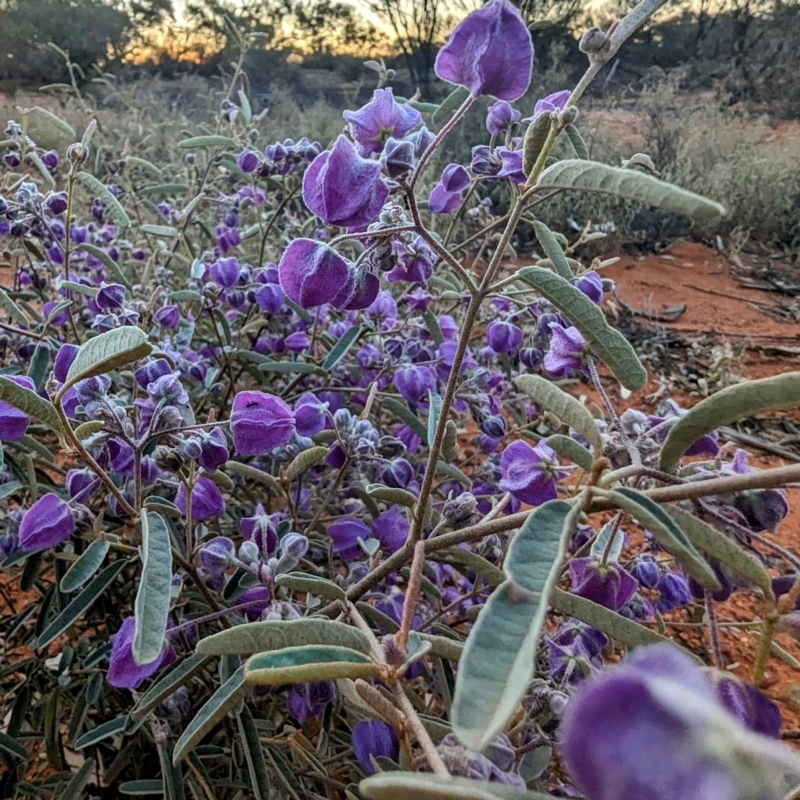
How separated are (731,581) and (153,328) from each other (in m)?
0.98

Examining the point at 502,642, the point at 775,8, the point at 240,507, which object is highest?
the point at 775,8

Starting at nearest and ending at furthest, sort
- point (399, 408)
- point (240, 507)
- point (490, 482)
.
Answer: point (490, 482), point (399, 408), point (240, 507)

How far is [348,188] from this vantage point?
0.56 metres

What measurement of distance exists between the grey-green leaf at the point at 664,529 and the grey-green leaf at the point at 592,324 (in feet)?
0.41

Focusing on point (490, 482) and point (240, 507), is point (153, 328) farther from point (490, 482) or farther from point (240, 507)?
point (490, 482)

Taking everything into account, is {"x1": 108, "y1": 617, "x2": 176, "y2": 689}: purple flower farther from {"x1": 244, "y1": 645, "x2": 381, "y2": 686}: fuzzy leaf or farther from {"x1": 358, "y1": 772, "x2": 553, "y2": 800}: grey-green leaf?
{"x1": 358, "y1": 772, "x2": 553, "y2": 800}: grey-green leaf

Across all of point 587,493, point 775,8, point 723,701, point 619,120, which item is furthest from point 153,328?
point 775,8

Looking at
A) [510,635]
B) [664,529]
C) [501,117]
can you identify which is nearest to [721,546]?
[664,529]

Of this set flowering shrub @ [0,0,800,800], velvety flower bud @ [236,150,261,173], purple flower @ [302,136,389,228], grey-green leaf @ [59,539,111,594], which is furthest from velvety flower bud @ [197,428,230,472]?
velvety flower bud @ [236,150,261,173]

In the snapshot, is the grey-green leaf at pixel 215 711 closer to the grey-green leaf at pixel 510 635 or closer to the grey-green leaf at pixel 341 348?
the grey-green leaf at pixel 510 635

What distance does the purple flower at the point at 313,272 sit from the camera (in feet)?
1.96

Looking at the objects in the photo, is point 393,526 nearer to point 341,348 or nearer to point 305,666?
point 341,348

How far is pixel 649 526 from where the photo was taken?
0.38 metres

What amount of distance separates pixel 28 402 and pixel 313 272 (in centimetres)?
25
